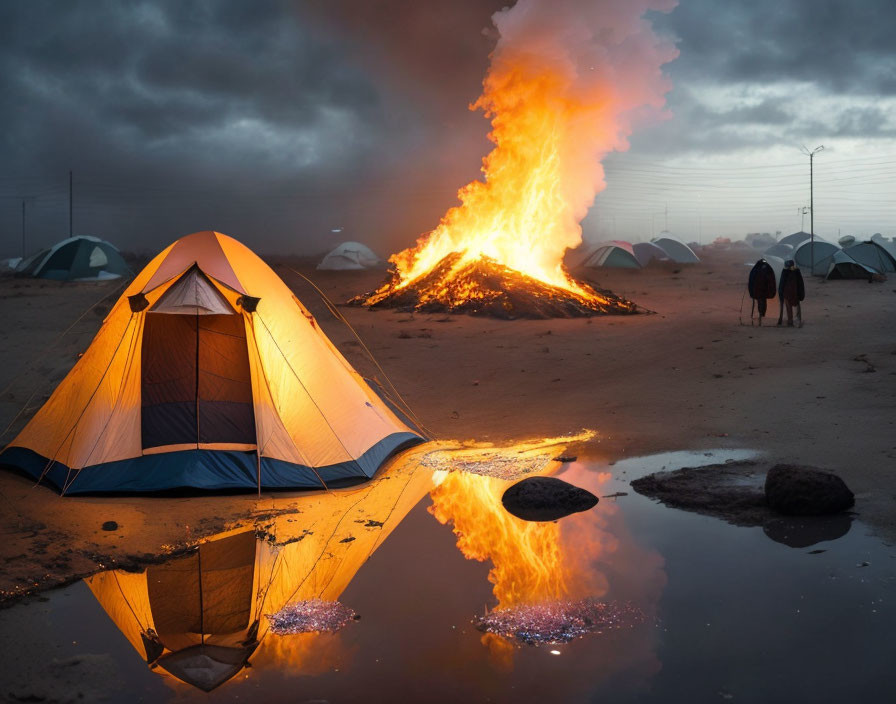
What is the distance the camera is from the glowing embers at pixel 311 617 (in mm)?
5461

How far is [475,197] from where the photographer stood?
2700cm

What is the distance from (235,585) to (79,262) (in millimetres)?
34560

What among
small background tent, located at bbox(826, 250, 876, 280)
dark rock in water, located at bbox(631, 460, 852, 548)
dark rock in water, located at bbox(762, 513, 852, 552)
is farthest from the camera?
small background tent, located at bbox(826, 250, 876, 280)

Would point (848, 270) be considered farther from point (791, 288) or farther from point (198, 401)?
point (198, 401)

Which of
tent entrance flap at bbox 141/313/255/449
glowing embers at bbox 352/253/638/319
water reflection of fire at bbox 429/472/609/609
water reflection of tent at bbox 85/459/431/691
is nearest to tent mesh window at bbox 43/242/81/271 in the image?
glowing embers at bbox 352/253/638/319

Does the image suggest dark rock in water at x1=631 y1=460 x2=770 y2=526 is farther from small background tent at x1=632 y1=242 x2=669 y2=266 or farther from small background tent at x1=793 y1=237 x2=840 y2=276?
small background tent at x1=632 y1=242 x2=669 y2=266

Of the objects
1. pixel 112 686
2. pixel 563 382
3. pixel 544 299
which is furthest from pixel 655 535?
pixel 544 299

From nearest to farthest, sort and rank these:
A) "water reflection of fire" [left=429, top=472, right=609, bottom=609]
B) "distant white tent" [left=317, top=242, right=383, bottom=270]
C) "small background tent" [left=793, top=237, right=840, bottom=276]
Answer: "water reflection of fire" [left=429, top=472, right=609, bottom=609] < "small background tent" [left=793, top=237, right=840, bottom=276] < "distant white tent" [left=317, top=242, right=383, bottom=270]

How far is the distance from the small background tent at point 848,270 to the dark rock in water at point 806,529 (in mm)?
31682

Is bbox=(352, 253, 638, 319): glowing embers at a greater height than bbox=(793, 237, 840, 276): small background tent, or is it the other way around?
bbox=(793, 237, 840, 276): small background tent

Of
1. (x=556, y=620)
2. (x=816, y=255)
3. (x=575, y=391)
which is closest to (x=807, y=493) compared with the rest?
(x=556, y=620)

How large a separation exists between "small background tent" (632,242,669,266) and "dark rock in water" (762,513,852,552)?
141 ft

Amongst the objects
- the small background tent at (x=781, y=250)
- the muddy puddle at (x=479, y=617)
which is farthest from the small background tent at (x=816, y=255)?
the muddy puddle at (x=479, y=617)

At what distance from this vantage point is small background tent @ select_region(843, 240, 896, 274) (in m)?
38.3
